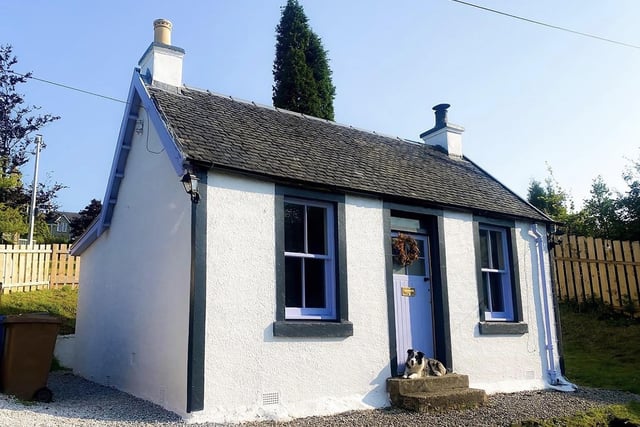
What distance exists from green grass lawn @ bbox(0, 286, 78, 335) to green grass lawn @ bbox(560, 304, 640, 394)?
12473 mm

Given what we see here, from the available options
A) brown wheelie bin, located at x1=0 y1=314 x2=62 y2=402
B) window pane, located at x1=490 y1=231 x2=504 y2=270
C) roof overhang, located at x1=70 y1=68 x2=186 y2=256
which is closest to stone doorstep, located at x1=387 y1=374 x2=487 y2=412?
window pane, located at x1=490 y1=231 x2=504 y2=270

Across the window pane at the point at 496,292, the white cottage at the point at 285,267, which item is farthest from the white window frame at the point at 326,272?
the window pane at the point at 496,292

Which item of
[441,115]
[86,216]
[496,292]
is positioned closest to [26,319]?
[496,292]

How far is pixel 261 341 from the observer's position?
7285mm

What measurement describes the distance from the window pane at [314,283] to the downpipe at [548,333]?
17.3 feet

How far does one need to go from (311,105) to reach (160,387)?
16428 millimetres

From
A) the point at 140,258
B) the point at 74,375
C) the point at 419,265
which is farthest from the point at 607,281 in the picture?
the point at 74,375

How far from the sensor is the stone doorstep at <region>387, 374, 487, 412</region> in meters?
7.84

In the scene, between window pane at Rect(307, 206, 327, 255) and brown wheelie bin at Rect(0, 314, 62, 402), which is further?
window pane at Rect(307, 206, 327, 255)

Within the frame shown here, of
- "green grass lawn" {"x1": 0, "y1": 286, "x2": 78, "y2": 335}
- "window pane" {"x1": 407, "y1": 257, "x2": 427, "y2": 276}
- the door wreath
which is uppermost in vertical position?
the door wreath

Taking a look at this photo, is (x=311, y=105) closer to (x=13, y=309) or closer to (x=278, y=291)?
(x=13, y=309)

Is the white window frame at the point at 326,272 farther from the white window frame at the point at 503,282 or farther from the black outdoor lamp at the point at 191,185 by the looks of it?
the white window frame at the point at 503,282

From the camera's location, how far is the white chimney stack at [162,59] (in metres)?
9.59

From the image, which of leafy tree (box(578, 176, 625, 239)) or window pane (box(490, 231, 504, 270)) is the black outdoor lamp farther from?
leafy tree (box(578, 176, 625, 239))
